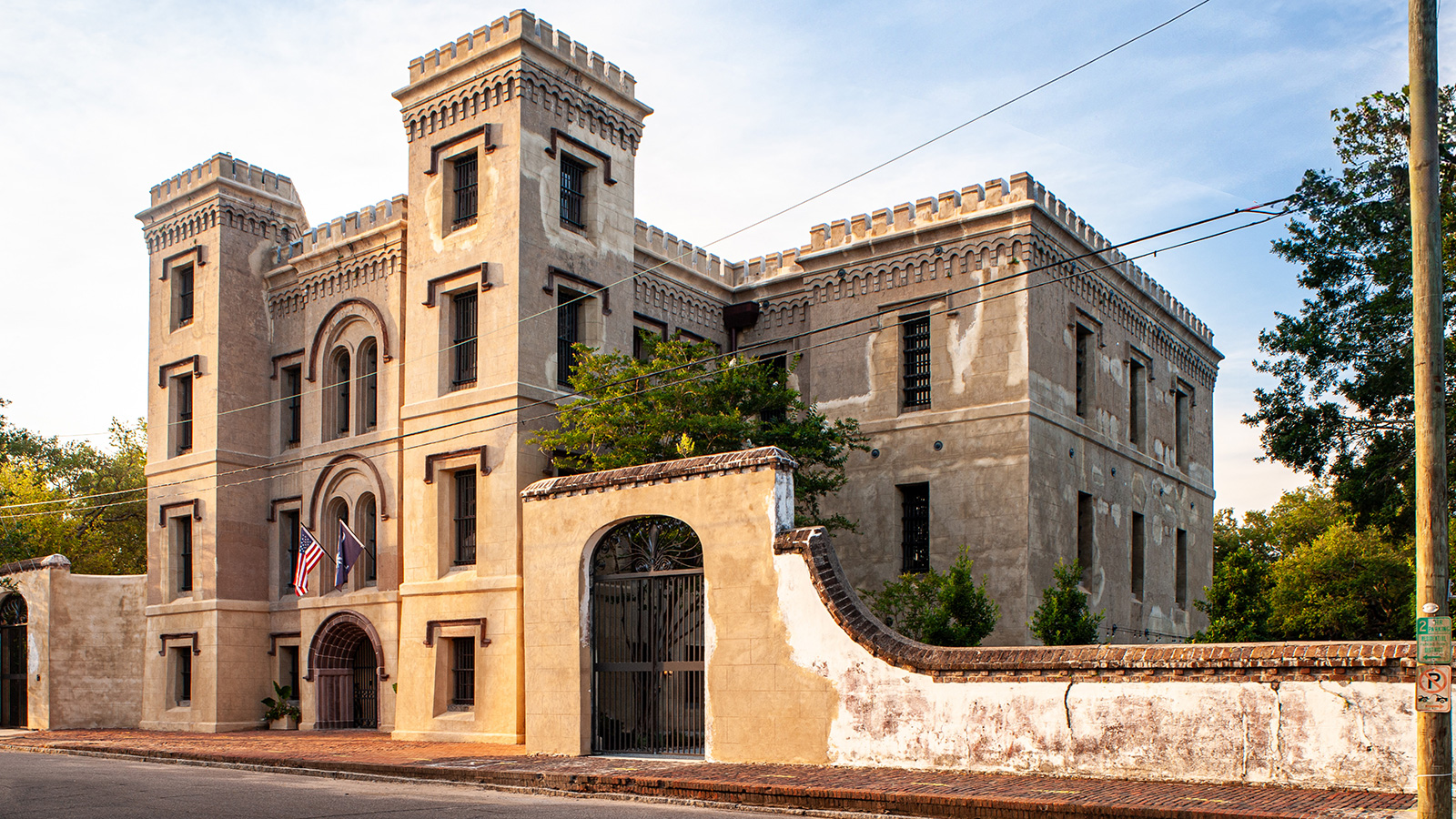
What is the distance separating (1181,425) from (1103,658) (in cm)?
2269

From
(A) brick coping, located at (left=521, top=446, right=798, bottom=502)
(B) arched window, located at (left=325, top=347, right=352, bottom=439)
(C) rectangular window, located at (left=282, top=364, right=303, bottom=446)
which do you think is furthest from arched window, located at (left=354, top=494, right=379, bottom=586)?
(A) brick coping, located at (left=521, top=446, right=798, bottom=502)

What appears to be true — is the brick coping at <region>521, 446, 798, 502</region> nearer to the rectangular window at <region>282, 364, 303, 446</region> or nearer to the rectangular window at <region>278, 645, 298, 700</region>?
the rectangular window at <region>278, 645, 298, 700</region>

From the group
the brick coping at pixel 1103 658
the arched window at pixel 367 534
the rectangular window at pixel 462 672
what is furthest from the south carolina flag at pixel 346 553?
the brick coping at pixel 1103 658

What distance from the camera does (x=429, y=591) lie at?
970 inches

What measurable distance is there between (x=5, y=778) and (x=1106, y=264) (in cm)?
2371

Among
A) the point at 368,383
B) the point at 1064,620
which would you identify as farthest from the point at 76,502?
the point at 1064,620

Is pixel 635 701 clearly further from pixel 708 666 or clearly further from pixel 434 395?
pixel 434 395

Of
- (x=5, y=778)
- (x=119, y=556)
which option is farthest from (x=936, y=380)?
(x=119, y=556)

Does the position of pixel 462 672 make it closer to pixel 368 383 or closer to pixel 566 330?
pixel 566 330

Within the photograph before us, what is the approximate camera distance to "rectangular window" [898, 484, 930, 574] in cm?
2658

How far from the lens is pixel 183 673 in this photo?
3034cm

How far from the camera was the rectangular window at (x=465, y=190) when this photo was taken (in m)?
25.7

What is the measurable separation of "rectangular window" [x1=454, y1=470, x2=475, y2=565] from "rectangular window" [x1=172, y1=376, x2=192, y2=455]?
32.0 feet

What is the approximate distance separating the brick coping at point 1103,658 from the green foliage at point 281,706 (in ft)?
56.7
